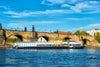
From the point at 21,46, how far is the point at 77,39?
46396 mm

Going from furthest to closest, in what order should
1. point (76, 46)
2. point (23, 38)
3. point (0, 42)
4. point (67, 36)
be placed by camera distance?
point (67, 36) → point (23, 38) → point (76, 46) → point (0, 42)

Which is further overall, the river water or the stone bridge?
the stone bridge

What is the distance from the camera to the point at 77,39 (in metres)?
117

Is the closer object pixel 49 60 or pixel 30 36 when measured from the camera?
pixel 49 60

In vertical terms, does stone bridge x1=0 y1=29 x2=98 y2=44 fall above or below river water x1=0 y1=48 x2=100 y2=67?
above

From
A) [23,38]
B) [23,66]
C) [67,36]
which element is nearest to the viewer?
[23,66]

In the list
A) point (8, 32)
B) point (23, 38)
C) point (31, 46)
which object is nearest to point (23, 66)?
point (31, 46)

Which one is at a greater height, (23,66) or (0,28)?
(0,28)

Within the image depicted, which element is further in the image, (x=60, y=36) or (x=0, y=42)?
(x=60, y=36)

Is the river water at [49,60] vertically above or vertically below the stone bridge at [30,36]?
below

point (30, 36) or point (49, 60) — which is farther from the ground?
point (30, 36)

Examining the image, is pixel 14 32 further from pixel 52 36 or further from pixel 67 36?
pixel 67 36

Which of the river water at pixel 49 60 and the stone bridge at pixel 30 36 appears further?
the stone bridge at pixel 30 36

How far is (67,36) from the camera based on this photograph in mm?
112062
